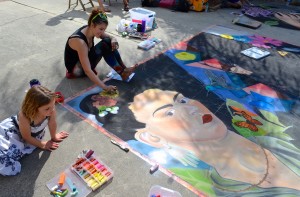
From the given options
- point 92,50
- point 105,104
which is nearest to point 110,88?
point 105,104

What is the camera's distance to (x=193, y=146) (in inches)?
103

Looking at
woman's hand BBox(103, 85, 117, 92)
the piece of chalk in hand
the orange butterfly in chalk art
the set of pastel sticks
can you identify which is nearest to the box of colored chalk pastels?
the set of pastel sticks

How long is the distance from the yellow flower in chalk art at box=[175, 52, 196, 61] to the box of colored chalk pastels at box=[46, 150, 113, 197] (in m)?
2.36

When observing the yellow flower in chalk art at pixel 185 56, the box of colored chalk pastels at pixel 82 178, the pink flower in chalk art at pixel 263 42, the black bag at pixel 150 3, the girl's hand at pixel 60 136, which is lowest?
the box of colored chalk pastels at pixel 82 178

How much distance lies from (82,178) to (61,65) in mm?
2070

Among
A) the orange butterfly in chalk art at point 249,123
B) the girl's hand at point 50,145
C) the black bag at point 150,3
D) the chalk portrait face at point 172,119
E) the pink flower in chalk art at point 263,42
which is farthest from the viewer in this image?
the black bag at point 150,3

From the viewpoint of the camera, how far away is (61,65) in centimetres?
379

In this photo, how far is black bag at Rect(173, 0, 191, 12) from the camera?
6.22 metres

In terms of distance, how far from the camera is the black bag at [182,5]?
622 cm

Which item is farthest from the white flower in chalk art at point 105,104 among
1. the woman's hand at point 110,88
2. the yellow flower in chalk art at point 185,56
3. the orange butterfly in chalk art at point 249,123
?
the yellow flower in chalk art at point 185,56

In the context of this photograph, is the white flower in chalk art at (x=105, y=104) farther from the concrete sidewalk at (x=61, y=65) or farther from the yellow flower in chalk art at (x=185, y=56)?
the yellow flower in chalk art at (x=185, y=56)

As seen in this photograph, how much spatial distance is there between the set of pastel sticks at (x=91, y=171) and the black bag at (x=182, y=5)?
15.9ft

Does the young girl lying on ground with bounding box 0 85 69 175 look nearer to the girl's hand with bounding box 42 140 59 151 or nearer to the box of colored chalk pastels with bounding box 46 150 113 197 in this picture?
the girl's hand with bounding box 42 140 59 151

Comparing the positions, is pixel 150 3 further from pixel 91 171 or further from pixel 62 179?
pixel 62 179
